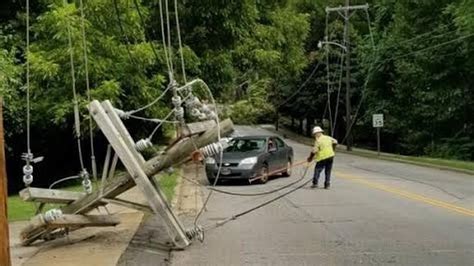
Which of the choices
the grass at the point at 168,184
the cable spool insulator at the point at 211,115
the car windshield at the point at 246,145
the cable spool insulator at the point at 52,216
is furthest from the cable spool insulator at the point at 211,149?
the car windshield at the point at 246,145

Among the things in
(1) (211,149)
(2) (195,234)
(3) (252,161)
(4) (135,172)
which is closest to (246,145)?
(3) (252,161)

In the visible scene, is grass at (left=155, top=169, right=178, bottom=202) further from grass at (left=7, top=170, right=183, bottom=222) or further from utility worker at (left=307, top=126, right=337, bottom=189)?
utility worker at (left=307, top=126, right=337, bottom=189)

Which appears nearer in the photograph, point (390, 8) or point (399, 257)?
point (399, 257)

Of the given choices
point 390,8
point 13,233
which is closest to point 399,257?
point 13,233

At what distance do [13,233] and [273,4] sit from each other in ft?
72.0

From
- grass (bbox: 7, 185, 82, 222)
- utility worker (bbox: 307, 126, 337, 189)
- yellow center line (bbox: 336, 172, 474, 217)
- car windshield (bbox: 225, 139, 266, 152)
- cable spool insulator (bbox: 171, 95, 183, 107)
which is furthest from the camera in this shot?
car windshield (bbox: 225, 139, 266, 152)

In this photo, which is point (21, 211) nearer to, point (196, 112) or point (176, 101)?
point (196, 112)

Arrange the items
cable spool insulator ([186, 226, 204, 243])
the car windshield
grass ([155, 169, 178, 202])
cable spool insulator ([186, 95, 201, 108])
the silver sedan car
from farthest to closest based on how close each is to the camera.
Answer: the car windshield
the silver sedan car
grass ([155, 169, 178, 202])
cable spool insulator ([186, 226, 204, 243])
cable spool insulator ([186, 95, 201, 108])

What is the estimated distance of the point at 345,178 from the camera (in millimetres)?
24750

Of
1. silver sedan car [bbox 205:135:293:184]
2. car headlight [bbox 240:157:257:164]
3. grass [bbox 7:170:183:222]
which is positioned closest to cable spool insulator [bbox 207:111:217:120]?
grass [bbox 7:170:183:222]

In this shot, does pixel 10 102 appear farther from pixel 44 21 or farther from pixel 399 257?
pixel 399 257

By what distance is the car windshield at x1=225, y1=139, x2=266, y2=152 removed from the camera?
23.9m

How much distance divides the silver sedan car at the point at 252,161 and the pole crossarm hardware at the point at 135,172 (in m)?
9.77

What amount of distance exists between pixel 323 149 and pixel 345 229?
8.06m
